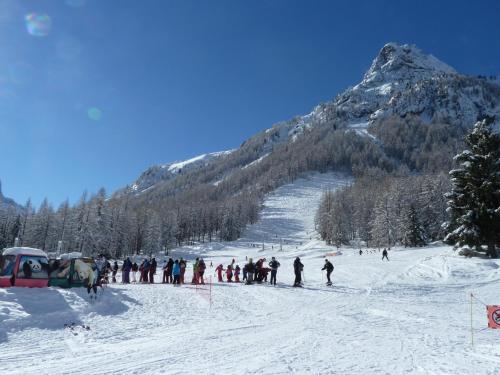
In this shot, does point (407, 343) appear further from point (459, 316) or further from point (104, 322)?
point (104, 322)

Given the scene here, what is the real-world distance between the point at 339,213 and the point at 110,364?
88977mm

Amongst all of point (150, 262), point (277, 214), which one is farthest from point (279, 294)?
point (277, 214)

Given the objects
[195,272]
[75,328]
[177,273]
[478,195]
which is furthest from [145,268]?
[478,195]

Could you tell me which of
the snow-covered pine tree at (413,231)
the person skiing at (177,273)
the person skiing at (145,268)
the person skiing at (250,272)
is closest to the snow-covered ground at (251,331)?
the person skiing at (250,272)

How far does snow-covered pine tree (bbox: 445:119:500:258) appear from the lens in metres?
29.1

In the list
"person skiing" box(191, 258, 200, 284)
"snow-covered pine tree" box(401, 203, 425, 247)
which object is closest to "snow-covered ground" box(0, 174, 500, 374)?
"person skiing" box(191, 258, 200, 284)

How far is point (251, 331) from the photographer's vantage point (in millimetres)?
11617

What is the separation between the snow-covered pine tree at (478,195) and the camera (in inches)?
1147

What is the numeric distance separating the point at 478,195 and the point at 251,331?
1022 inches

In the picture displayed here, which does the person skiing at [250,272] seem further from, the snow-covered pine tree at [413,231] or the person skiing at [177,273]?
the snow-covered pine tree at [413,231]

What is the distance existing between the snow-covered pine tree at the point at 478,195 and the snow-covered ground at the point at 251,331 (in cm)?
708

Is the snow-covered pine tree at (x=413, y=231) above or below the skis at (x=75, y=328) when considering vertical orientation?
above

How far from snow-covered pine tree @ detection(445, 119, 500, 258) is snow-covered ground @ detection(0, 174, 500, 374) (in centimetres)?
708

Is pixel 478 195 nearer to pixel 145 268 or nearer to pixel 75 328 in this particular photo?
pixel 145 268
